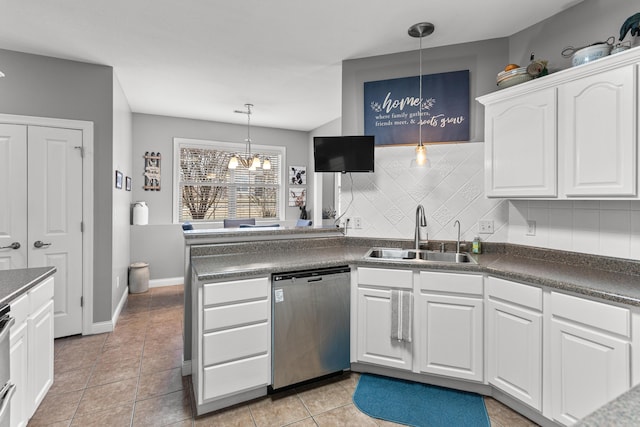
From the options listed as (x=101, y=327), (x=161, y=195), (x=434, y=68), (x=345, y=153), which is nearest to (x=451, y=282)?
(x=345, y=153)

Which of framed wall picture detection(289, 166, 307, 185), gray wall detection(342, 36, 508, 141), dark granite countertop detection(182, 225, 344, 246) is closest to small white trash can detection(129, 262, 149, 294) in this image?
dark granite countertop detection(182, 225, 344, 246)

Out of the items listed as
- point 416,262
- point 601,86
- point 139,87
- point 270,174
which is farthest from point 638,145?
point 270,174

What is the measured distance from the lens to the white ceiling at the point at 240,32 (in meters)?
2.25

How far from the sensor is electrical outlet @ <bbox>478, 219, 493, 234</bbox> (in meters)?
2.66

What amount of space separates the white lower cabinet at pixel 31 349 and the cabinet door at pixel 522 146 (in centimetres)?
299

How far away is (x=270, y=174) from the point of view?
6125 mm

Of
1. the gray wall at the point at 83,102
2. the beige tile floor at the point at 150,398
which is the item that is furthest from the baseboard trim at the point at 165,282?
the beige tile floor at the point at 150,398

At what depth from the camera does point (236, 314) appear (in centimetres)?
197

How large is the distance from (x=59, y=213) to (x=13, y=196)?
1.19 ft

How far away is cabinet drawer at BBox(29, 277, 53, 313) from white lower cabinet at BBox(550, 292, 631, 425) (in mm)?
2843

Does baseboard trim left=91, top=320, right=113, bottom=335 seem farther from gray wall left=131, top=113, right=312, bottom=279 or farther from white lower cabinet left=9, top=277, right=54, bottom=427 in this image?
gray wall left=131, top=113, right=312, bottom=279

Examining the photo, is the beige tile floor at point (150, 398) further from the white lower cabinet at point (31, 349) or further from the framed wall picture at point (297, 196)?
the framed wall picture at point (297, 196)

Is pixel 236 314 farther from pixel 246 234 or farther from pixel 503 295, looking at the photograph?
pixel 503 295

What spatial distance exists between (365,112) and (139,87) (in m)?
2.87
